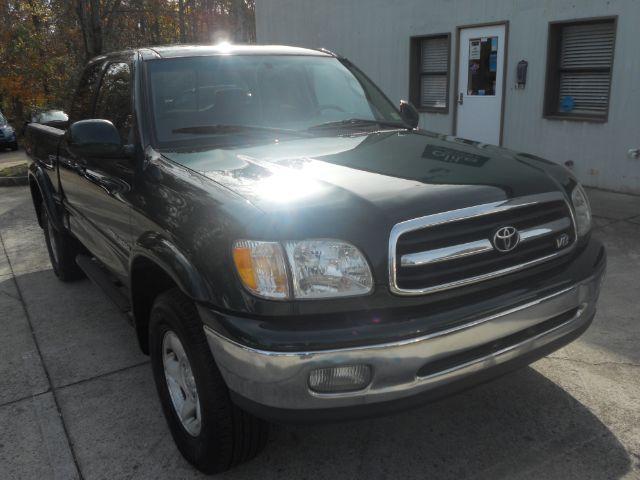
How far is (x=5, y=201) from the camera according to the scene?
956 centimetres

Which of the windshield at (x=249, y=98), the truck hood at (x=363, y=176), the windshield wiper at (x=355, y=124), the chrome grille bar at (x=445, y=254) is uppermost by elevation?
the windshield at (x=249, y=98)

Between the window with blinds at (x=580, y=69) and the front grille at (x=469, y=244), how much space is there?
243 inches

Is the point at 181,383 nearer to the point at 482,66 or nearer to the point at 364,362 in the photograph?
the point at 364,362

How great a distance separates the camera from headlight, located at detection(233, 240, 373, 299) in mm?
2119

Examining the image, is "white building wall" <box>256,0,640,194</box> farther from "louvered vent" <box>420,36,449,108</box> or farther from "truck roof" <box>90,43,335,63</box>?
"truck roof" <box>90,43,335,63</box>

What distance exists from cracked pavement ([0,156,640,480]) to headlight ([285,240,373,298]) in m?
0.68

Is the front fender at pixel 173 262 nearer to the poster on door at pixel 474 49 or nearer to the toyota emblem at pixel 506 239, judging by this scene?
the toyota emblem at pixel 506 239

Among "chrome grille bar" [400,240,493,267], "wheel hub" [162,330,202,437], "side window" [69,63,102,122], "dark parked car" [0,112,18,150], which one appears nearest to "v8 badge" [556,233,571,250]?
"chrome grille bar" [400,240,493,267]

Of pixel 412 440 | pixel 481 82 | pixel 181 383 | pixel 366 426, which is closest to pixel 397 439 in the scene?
pixel 412 440

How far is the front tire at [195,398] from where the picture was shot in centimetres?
236

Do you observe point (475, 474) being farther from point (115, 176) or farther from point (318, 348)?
point (115, 176)

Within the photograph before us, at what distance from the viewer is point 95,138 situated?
10.0 feet

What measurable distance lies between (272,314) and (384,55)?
32.0 ft

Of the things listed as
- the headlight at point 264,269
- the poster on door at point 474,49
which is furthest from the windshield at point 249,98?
the poster on door at point 474,49
